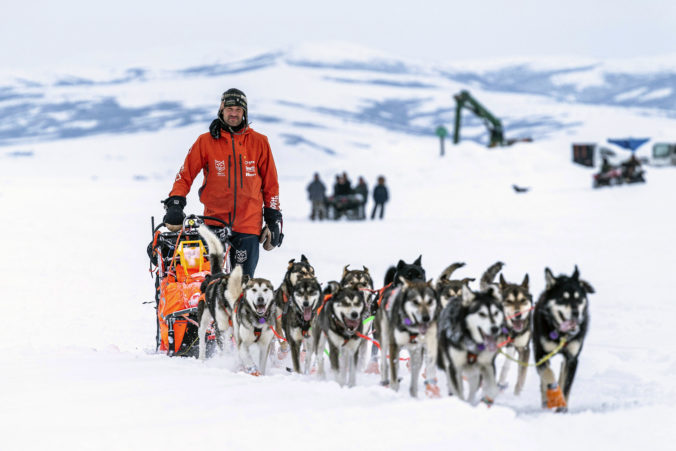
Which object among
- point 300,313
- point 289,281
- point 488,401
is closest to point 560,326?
point 488,401

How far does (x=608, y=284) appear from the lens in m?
9.16

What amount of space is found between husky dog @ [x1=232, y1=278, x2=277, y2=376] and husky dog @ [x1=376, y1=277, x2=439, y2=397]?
31.7 inches

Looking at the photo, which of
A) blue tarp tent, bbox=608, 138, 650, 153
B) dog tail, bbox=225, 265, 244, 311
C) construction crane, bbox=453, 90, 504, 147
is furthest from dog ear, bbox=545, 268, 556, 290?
blue tarp tent, bbox=608, 138, 650, 153

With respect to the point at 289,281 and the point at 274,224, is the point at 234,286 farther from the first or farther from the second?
the point at 274,224

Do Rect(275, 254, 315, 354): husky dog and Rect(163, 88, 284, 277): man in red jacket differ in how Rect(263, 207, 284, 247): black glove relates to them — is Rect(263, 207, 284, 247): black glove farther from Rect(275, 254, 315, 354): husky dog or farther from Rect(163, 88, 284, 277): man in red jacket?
Rect(275, 254, 315, 354): husky dog

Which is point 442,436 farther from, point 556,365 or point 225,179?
point 225,179

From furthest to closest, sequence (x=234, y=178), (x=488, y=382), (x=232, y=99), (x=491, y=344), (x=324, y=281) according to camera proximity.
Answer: (x=324, y=281), (x=234, y=178), (x=232, y=99), (x=488, y=382), (x=491, y=344)

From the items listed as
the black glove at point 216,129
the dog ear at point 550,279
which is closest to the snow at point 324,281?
the dog ear at point 550,279

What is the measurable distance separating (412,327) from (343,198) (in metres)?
16.3

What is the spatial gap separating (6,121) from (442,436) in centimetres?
14591

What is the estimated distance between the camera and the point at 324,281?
9.45 meters

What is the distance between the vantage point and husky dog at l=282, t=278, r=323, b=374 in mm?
4574

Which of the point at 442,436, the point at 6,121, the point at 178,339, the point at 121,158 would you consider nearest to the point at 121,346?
the point at 178,339

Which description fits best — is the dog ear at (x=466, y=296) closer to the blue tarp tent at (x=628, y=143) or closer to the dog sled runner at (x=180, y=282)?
the dog sled runner at (x=180, y=282)
